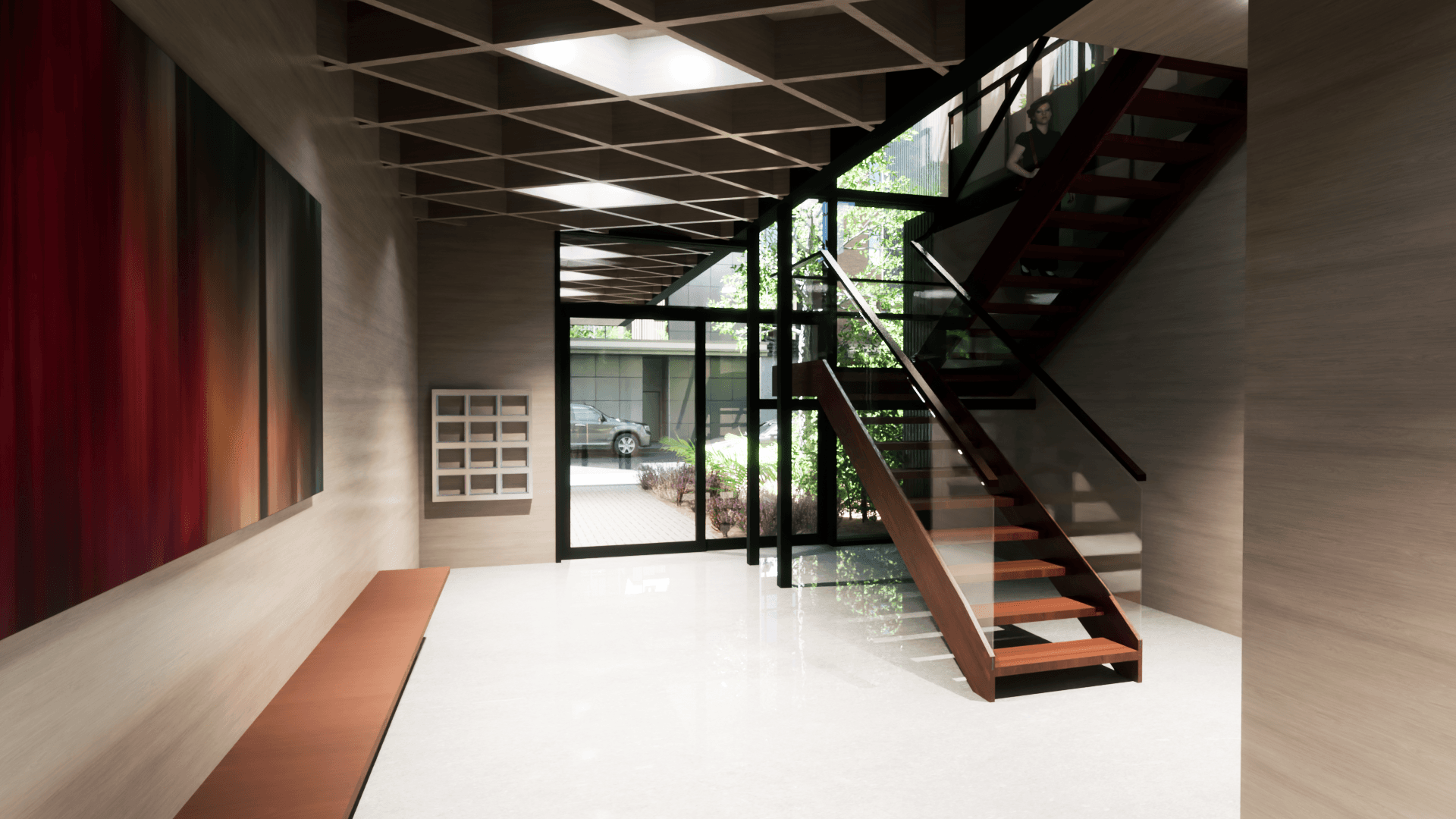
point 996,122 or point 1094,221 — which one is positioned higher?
point 996,122

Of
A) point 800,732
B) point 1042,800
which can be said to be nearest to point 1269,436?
point 1042,800

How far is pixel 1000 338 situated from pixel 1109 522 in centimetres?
155

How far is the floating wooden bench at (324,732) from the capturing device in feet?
6.26

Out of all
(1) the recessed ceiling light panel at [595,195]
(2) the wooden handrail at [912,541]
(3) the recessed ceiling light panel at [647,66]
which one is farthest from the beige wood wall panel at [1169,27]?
(1) the recessed ceiling light panel at [595,195]

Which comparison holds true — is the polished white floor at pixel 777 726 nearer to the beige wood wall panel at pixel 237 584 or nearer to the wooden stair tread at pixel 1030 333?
the beige wood wall panel at pixel 237 584

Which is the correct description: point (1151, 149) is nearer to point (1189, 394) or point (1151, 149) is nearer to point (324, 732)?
point (1189, 394)

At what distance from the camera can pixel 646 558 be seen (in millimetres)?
6910

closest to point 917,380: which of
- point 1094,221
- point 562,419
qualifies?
point 1094,221

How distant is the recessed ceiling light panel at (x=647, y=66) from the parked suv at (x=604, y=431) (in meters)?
3.81

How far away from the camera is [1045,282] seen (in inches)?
217

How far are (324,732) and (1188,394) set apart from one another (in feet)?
16.9

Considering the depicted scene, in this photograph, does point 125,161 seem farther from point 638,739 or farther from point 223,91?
point 638,739

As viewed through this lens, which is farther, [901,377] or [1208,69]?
[901,377]

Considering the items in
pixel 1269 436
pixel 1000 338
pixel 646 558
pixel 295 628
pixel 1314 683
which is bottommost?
pixel 646 558
